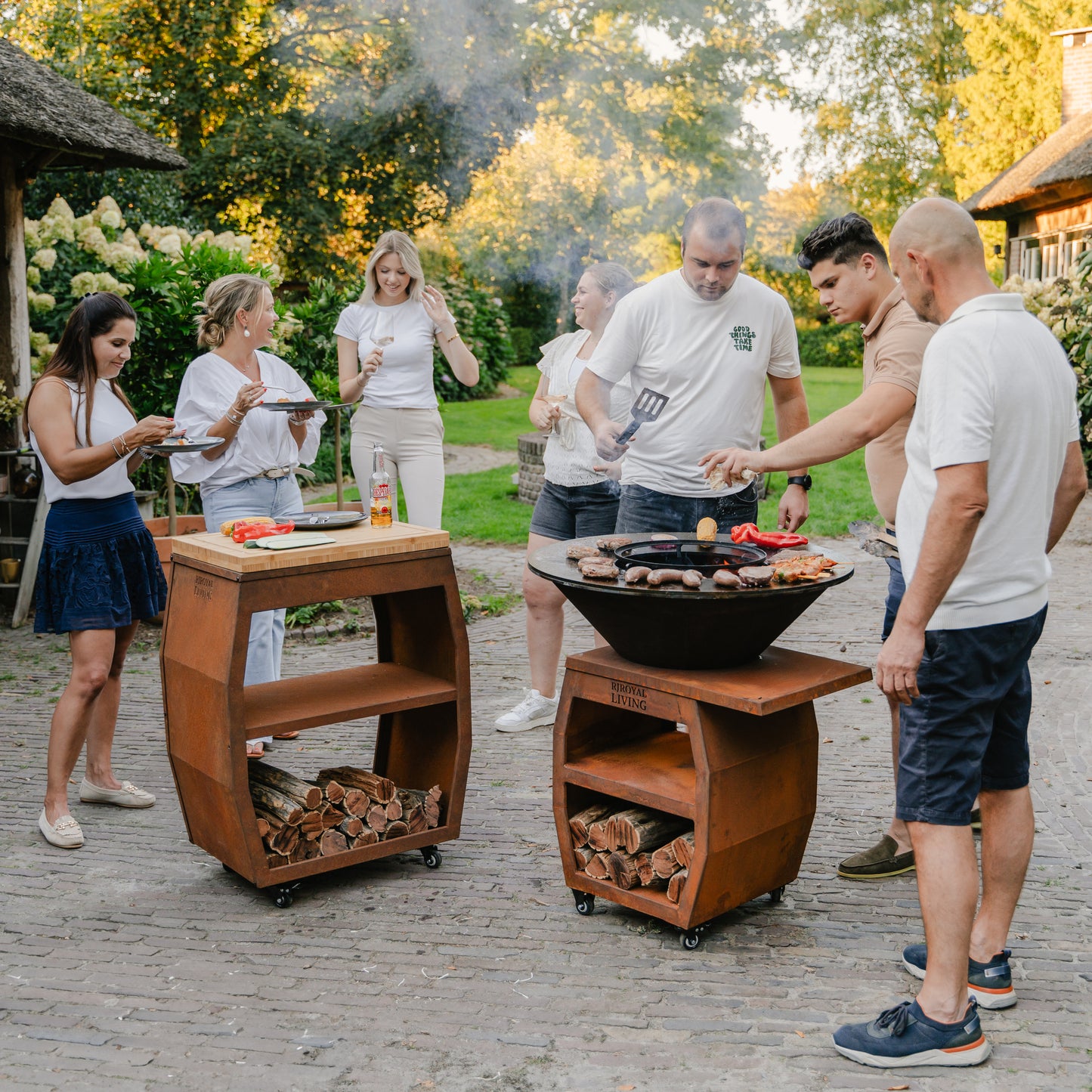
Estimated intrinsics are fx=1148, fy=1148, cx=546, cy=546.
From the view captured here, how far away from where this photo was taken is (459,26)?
22.4 meters

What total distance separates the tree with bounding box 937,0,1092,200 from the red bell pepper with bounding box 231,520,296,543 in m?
29.0

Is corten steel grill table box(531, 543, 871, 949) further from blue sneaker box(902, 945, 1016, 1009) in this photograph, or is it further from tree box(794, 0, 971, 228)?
tree box(794, 0, 971, 228)

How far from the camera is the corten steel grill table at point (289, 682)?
3668 millimetres

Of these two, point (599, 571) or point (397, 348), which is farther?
point (397, 348)

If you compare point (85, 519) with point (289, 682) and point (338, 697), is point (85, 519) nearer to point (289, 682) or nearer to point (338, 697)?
point (289, 682)

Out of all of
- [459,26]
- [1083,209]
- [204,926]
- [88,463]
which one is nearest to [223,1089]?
[204,926]

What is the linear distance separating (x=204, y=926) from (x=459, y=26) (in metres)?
21.9

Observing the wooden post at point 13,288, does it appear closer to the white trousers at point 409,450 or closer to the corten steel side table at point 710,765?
the white trousers at point 409,450

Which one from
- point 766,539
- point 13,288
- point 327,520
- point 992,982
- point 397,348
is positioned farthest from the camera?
point 13,288

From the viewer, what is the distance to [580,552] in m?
3.83

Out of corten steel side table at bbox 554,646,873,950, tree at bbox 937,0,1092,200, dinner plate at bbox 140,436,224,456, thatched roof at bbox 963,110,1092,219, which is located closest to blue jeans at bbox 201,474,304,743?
dinner plate at bbox 140,436,224,456

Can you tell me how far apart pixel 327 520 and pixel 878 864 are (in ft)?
7.51

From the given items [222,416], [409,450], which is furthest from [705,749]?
[409,450]

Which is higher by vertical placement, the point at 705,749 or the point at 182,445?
the point at 182,445
